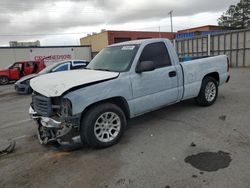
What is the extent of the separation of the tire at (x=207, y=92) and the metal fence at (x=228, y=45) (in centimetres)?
1266

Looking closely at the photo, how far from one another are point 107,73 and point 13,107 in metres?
5.65

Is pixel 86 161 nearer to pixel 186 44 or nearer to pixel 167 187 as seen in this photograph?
pixel 167 187

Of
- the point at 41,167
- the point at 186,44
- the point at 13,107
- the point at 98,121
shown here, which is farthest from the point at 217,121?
the point at 186,44

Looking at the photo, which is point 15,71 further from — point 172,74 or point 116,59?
point 172,74

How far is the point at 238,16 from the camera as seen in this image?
160ft

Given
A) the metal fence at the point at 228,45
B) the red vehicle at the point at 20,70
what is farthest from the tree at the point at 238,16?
the red vehicle at the point at 20,70

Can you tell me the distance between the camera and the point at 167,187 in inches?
112

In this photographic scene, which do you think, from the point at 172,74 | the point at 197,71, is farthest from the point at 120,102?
the point at 197,71

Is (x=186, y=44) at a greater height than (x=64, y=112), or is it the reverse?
(x=186, y=44)

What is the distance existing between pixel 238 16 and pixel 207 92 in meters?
50.9

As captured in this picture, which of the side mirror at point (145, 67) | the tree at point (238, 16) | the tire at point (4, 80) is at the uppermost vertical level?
the tree at point (238, 16)

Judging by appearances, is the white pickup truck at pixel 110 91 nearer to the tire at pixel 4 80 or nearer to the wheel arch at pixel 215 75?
the wheel arch at pixel 215 75

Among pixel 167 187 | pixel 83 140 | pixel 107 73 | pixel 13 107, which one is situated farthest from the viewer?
pixel 13 107

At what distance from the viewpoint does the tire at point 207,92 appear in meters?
5.94
